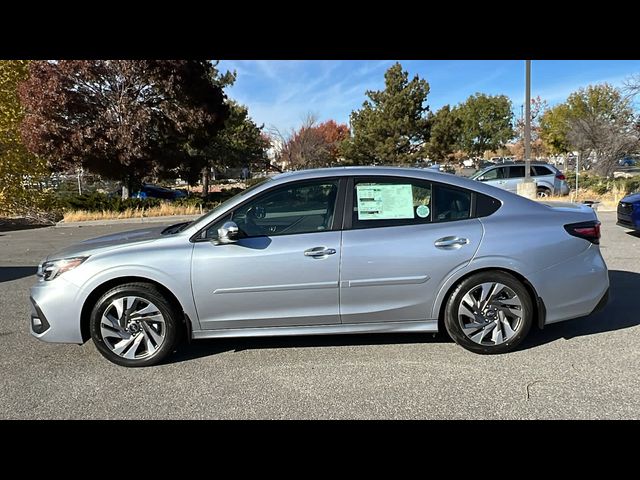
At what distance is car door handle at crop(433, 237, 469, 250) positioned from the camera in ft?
11.1

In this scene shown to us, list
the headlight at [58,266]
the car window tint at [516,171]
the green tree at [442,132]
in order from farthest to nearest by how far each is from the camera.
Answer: the green tree at [442,132]
the car window tint at [516,171]
the headlight at [58,266]

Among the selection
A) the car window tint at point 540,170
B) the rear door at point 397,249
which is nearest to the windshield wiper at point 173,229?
the rear door at point 397,249

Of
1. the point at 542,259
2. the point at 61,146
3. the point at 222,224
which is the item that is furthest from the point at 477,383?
the point at 61,146

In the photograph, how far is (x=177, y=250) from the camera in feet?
11.0

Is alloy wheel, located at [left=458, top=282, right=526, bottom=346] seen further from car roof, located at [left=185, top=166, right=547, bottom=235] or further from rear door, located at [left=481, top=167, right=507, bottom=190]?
rear door, located at [left=481, top=167, right=507, bottom=190]

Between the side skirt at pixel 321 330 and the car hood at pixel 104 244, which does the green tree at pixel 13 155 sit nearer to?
the car hood at pixel 104 244

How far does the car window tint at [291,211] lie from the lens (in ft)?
11.6

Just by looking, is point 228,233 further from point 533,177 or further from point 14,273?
point 533,177

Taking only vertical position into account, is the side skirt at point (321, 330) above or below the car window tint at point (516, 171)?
below

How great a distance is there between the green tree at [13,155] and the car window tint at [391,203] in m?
15.7
